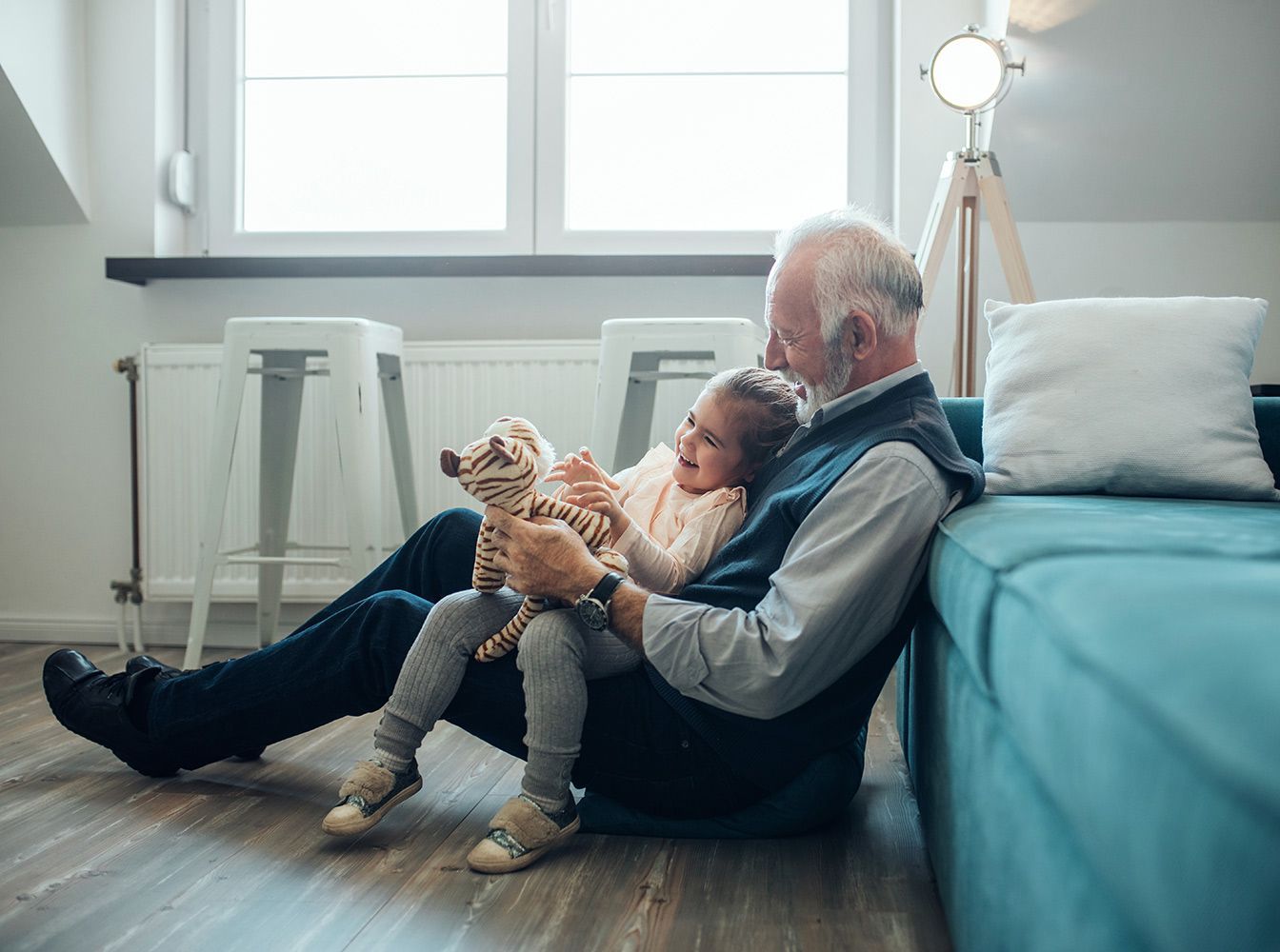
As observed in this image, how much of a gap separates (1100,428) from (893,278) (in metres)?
0.46

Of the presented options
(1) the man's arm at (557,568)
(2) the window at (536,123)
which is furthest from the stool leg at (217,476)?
(1) the man's arm at (557,568)

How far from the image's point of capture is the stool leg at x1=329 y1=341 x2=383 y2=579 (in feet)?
8.06

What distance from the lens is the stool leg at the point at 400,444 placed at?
2775mm

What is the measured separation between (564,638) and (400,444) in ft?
5.02

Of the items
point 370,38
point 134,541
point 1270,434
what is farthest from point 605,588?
point 370,38

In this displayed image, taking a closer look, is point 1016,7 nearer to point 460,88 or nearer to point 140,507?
point 460,88

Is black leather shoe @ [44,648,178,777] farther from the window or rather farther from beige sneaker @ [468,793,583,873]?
the window

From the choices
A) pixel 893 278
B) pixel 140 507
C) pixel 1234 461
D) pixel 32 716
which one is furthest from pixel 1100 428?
pixel 140 507

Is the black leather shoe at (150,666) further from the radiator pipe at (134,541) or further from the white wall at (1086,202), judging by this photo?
the white wall at (1086,202)

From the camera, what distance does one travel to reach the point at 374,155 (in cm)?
319

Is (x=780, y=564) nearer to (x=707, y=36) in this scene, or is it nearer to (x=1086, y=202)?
(x=1086, y=202)

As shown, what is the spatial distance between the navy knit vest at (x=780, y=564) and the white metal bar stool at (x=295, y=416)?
1256 millimetres

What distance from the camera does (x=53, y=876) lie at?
136 centimetres

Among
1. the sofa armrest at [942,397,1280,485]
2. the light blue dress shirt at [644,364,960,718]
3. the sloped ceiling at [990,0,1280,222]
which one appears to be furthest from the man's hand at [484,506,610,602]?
the sloped ceiling at [990,0,1280,222]
